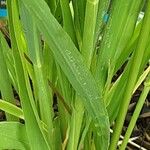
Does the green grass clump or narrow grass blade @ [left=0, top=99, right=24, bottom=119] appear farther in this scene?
narrow grass blade @ [left=0, top=99, right=24, bottom=119]

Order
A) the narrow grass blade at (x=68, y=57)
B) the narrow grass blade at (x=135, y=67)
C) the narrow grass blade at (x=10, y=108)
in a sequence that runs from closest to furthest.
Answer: the narrow grass blade at (x=68, y=57) → the narrow grass blade at (x=135, y=67) → the narrow grass blade at (x=10, y=108)

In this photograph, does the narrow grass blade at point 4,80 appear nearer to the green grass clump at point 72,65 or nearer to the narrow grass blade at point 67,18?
the green grass clump at point 72,65

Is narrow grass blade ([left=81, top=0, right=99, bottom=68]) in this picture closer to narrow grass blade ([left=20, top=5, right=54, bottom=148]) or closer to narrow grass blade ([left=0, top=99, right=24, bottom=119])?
narrow grass blade ([left=20, top=5, right=54, bottom=148])

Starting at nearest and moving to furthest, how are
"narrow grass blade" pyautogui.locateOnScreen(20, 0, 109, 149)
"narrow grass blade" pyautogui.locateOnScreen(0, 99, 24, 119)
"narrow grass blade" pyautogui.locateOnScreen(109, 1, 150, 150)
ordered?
"narrow grass blade" pyautogui.locateOnScreen(20, 0, 109, 149) → "narrow grass blade" pyautogui.locateOnScreen(109, 1, 150, 150) → "narrow grass blade" pyautogui.locateOnScreen(0, 99, 24, 119)

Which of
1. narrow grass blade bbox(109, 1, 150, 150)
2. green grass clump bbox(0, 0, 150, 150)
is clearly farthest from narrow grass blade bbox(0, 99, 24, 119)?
narrow grass blade bbox(109, 1, 150, 150)

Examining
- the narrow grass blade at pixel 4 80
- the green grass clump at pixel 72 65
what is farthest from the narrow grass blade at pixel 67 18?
the narrow grass blade at pixel 4 80

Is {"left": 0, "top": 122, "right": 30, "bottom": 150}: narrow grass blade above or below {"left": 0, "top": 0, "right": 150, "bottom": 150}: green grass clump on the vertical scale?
below

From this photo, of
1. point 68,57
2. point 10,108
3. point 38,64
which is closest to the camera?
point 68,57

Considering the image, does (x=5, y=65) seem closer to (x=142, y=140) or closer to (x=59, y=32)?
(x=59, y=32)

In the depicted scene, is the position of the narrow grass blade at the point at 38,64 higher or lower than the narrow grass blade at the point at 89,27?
lower

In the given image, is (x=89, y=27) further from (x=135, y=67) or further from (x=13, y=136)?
(x=13, y=136)

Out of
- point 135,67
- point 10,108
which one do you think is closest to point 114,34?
point 135,67

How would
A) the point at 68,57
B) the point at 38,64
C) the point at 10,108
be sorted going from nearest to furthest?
1. the point at 68,57
2. the point at 38,64
3. the point at 10,108

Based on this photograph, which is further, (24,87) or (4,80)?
(4,80)
